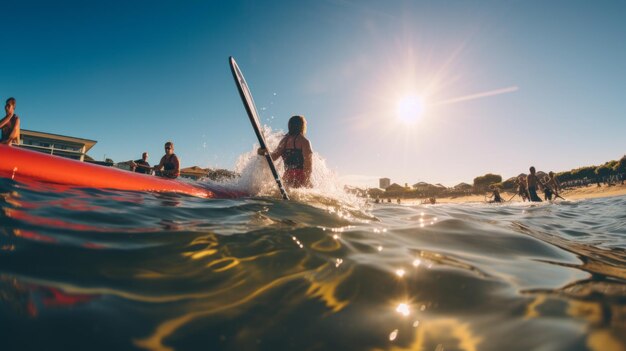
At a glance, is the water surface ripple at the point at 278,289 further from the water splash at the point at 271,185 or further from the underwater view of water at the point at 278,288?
the water splash at the point at 271,185

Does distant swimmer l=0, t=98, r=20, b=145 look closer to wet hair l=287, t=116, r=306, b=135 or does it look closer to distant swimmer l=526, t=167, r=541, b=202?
wet hair l=287, t=116, r=306, b=135

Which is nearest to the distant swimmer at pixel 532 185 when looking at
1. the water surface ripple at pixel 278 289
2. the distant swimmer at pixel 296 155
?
the distant swimmer at pixel 296 155

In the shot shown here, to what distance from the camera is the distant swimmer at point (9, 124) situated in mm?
5707

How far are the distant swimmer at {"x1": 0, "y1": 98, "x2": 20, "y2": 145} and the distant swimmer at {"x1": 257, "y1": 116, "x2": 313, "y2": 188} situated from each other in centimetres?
544

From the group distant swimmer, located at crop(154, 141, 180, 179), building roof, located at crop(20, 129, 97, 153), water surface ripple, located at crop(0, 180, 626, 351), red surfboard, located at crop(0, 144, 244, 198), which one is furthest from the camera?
building roof, located at crop(20, 129, 97, 153)

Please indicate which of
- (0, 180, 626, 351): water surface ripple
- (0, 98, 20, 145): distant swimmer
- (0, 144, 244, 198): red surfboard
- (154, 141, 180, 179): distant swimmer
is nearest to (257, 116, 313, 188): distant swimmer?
(0, 144, 244, 198): red surfboard

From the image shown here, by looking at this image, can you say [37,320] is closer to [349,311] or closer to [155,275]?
[155,275]

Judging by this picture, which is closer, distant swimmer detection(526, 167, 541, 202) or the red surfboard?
the red surfboard

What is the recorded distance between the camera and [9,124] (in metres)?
5.91

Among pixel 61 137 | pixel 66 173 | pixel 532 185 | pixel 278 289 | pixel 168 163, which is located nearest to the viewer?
pixel 278 289

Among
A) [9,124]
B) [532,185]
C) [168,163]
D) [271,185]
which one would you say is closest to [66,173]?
[271,185]

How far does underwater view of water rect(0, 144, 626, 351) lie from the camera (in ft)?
3.45

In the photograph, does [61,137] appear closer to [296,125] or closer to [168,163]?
[168,163]

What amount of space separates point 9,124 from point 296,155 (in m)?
5.91
